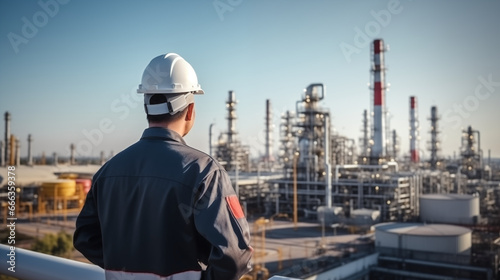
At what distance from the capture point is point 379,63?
26.3m

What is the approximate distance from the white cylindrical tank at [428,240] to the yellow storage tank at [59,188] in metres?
14.4

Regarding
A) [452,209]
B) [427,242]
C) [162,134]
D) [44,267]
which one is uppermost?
[162,134]

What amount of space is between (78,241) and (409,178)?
23.3 metres

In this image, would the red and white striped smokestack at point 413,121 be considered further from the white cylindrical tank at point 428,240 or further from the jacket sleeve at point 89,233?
the jacket sleeve at point 89,233

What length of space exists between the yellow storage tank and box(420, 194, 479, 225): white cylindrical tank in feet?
58.3

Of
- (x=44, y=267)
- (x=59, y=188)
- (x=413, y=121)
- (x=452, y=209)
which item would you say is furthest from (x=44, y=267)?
(x=413, y=121)

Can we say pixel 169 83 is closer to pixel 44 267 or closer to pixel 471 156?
pixel 44 267

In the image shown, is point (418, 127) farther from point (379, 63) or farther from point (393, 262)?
point (393, 262)

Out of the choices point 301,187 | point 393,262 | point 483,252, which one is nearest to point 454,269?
point 393,262

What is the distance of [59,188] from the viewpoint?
19.8m

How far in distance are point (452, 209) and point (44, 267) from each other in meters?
22.2

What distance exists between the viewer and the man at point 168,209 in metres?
0.95

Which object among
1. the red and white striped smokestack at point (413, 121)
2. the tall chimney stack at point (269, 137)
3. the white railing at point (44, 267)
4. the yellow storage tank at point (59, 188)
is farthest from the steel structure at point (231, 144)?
the white railing at point (44, 267)

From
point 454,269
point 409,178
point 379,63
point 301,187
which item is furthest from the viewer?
point 379,63
